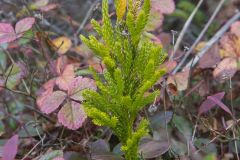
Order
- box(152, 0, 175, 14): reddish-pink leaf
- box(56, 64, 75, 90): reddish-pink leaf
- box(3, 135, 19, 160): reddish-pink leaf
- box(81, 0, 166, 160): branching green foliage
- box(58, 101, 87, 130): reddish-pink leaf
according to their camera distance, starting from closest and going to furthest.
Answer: box(81, 0, 166, 160): branching green foliage
box(3, 135, 19, 160): reddish-pink leaf
box(58, 101, 87, 130): reddish-pink leaf
box(56, 64, 75, 90): reddish-pink leaf
box(152, 0, 175, 14): reddish-pink leaf

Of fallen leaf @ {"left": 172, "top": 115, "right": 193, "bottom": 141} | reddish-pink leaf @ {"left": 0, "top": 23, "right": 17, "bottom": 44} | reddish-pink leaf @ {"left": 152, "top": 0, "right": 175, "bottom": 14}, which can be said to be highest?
reddish-pink leaf @ {"left": 152, "top": 0, "right": 175, "bottom": 14}

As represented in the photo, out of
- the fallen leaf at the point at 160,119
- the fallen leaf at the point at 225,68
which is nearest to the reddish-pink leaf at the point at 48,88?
the fallen leaf at the point at 160,119

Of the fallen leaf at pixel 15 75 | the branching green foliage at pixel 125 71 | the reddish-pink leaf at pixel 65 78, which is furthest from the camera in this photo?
the fallen leaf at pixel 15 75

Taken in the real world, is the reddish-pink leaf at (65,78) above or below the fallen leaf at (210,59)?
above

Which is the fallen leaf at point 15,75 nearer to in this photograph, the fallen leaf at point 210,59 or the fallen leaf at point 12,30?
the fallen leaf at point 12,30

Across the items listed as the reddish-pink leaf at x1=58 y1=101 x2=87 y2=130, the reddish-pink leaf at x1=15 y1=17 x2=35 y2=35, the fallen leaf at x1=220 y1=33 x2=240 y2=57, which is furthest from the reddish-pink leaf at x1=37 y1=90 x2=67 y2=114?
the fallen leaf at x1=220 y1=33 x2=240 y2=57

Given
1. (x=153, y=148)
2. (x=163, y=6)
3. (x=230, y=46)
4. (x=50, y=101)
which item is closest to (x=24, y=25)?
(x=50, y=101)

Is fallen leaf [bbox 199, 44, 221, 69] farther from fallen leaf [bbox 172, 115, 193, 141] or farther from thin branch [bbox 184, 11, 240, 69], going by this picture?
fallen leaf [bbox 172, 115, 193, 141]
